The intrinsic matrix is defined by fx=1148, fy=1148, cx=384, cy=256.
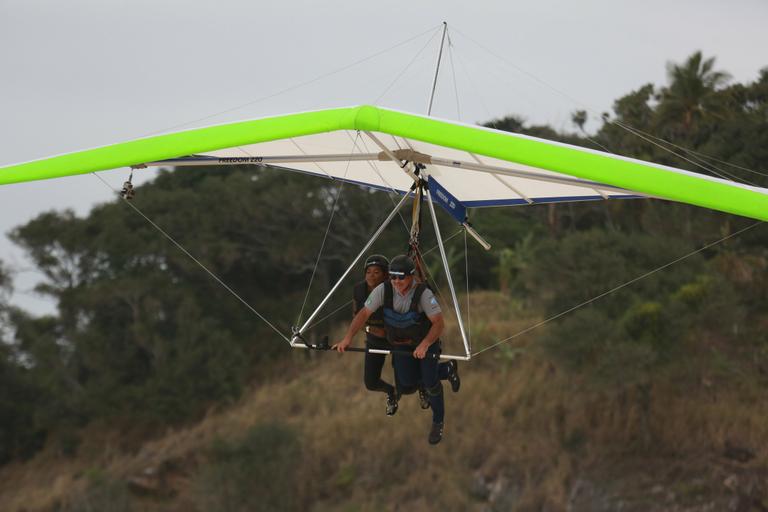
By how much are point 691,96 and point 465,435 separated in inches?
510

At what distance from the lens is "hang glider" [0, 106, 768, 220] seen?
8.35 meters

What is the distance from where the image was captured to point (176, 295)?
42.8 metres

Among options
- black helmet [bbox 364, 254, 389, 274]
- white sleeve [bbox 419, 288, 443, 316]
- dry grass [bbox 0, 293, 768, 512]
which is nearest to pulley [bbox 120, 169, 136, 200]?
black helmet [bbox 364, 254, 389, 274]

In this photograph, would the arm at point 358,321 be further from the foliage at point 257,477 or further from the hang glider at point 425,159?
the foliage at point 257,477

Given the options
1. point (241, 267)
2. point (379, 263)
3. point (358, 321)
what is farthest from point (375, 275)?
point (241, 267)

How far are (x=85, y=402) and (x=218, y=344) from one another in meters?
5.69

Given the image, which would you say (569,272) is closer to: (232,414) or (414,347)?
(232,414)

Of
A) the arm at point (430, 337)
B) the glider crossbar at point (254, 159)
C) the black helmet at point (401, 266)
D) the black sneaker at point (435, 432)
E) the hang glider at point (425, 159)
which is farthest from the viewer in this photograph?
the black sneaker at point (435, 432)

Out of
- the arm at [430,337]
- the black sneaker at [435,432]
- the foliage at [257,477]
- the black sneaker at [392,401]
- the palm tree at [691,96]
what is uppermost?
the palm tree at [691,96]

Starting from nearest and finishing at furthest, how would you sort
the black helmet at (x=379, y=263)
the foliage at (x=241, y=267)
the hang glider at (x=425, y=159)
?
the hang glider at (x=425, y=159)
the black helmet at (x=379, y=263)
the foliage at (x=241, y=267)

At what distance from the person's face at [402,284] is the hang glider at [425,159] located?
3.45ft

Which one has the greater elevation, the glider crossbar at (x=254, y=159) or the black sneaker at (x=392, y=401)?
the glider crossbar at (x=254, y=159)

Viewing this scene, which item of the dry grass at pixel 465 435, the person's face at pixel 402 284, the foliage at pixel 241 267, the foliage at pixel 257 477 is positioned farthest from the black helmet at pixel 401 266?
the foliage at pixel 257 477

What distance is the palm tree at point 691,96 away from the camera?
36.2 meters
